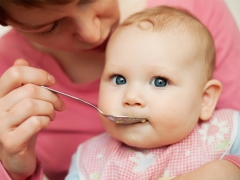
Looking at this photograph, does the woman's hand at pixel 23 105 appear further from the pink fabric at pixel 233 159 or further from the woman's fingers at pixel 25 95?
the pink fabric at pixel 233 159

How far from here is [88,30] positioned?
33.5 inches

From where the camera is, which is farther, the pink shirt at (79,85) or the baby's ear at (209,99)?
the pink shirt at (79,85)

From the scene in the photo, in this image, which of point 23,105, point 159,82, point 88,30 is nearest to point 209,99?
point 159,82

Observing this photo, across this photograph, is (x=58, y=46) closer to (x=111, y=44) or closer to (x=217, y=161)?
(x=111, y=44)

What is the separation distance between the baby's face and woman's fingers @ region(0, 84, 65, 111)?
0.13 meters

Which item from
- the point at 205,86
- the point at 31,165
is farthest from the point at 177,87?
the point at 31,165

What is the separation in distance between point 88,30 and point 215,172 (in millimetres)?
389

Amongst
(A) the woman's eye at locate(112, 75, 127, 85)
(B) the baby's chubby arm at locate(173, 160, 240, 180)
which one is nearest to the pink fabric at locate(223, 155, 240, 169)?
(B) the baby's chubby arm at locate(173, 160, 240, 180)

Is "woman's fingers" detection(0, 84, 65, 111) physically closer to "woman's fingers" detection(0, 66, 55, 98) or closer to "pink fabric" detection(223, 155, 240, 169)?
"woman's fingers" detection(0, 66, 55, 98)

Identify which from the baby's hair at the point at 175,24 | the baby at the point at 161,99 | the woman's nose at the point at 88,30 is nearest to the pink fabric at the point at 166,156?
the baby at the point at 161,99

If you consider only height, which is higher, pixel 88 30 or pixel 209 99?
pixel 88 30

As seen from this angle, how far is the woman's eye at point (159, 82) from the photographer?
32.4 inches

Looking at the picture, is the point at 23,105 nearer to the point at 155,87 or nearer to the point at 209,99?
the point at 155,87

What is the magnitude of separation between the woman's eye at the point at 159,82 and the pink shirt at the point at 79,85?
28 cm
